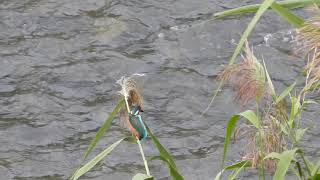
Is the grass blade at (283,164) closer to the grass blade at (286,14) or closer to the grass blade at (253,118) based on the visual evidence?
the grass blade at (253,118)

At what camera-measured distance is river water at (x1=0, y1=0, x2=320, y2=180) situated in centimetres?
402

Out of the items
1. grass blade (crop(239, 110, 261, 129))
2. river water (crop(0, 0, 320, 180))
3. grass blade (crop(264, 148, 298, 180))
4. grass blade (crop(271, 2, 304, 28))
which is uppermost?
grass blade (crop(271, 2, 304, 28))

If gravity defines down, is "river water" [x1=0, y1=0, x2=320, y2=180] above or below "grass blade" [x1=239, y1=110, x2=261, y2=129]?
below

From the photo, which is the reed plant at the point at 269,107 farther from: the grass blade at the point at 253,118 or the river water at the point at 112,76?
the river water at the point at 112,76

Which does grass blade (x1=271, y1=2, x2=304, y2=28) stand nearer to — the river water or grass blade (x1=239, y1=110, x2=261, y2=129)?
grass blade (x1=239, y1=110, x2=261, y2=129)

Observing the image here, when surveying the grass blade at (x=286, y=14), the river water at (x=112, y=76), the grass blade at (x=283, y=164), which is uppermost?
the grass blade at (x=286, y=14)

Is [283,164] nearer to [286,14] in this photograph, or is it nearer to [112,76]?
[286,14]

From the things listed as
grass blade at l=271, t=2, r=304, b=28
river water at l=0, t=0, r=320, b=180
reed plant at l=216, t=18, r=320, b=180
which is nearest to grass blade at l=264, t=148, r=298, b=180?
reed plant at l=216, t=18, r=320, b=180

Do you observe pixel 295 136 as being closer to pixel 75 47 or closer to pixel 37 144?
pixel 37 144

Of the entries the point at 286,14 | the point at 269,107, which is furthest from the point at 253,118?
the point at 286,14

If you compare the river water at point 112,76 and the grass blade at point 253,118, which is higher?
the grass blade at point 253,118

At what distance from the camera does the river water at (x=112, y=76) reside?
4023 mm

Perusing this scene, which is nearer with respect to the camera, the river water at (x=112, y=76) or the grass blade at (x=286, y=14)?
the grass blade at (x=286, y=14)

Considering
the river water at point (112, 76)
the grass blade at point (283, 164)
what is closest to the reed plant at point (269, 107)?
the grass blade at point (283, 164)
